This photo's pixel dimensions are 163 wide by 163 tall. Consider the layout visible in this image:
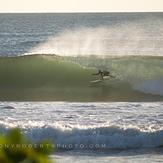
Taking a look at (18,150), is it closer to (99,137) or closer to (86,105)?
(99,137)

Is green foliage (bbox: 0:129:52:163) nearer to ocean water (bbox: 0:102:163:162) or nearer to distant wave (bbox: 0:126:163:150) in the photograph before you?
ocean water (bbox: 0:102:163:162)

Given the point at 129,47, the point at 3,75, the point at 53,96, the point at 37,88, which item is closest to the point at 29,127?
the point at 53,96

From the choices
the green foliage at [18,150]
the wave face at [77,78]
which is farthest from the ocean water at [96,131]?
the green foliage at [18,150]

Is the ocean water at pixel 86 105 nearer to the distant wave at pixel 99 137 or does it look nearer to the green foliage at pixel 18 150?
the distant wave at pixel 99 137

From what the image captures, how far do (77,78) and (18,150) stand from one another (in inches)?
661

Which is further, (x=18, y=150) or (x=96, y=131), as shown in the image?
(x=96, y=131)

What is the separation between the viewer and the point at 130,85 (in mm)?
17078

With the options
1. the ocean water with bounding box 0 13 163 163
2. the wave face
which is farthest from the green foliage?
the wave face

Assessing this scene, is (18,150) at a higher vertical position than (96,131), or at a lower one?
lower

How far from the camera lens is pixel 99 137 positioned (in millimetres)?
8992

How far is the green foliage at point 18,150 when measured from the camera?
1081 millimetres

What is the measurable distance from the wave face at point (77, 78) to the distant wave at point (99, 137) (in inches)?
219

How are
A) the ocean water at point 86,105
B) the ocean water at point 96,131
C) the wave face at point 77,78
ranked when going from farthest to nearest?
the wave face at point 77,78
the ocean water at point 86,105
the ocean water at point 96,131

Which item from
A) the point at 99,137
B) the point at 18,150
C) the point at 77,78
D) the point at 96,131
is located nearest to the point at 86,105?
the point at 96,131
